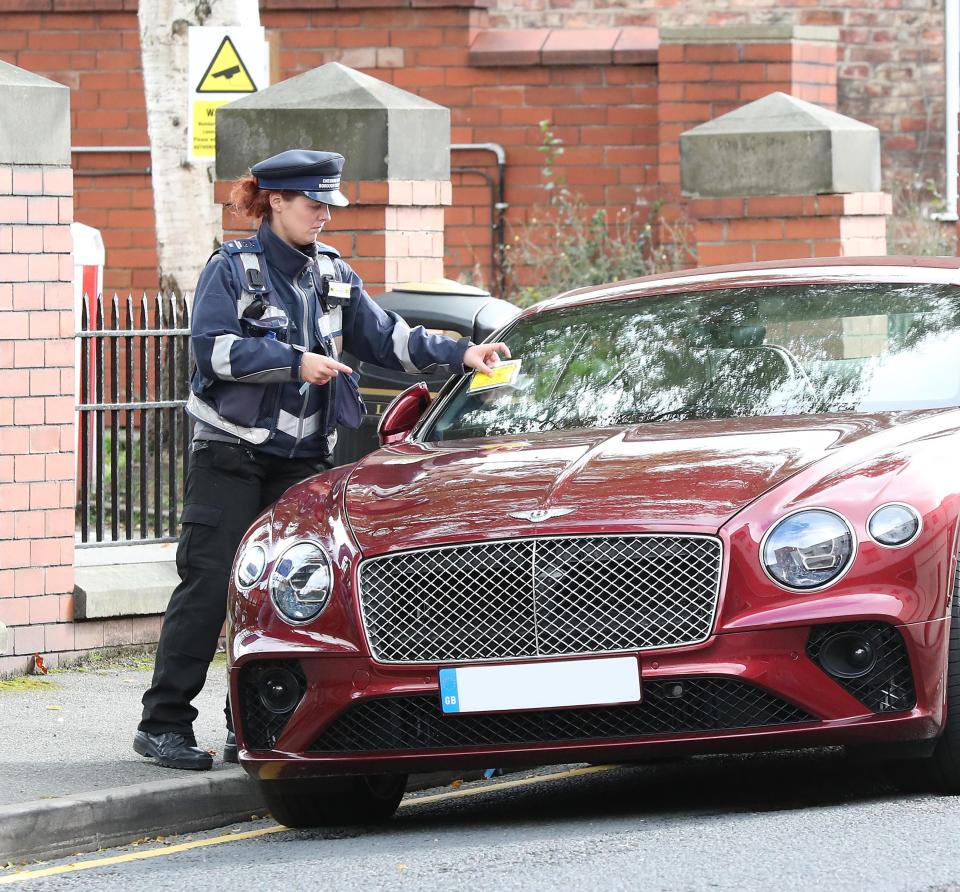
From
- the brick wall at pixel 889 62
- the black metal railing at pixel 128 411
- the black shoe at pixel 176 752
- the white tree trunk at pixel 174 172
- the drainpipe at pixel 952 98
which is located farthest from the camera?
the brick wall at pixel 889 62

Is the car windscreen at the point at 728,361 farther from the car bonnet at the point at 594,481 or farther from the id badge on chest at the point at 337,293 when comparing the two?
the id badge on chest at the point at 337,293

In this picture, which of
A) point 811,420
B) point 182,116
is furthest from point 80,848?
point 182,116

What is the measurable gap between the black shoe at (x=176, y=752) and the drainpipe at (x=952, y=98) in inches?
457

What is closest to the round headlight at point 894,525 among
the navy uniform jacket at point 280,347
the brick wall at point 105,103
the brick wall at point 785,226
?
the navy uniform jacket at point 280,347

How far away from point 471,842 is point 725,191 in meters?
7.49

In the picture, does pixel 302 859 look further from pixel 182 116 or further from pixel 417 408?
pixel 182 116

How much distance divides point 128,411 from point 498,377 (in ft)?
9.13

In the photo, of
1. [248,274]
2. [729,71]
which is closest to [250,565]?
[248,274]

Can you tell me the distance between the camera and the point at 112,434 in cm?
925

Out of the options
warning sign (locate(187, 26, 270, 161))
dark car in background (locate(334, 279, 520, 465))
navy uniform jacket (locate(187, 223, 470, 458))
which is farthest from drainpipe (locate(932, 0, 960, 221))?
navy uniform jacket (locate(187, 223, 470, 458))

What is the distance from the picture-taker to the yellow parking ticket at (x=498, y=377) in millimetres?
7027

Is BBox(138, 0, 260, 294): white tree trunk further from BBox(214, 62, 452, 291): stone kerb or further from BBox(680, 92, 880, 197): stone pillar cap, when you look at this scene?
BBox(680, 92, 880, 197): stone pillar cap

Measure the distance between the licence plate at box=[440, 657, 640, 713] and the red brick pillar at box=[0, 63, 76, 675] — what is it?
11.5 feet

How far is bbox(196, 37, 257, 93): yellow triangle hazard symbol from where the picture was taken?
33.8 feet
